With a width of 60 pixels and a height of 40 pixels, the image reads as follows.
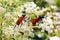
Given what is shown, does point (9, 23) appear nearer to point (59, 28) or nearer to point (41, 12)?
point (41, 12)

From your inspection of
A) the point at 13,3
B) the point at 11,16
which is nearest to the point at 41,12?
the point at 13,3

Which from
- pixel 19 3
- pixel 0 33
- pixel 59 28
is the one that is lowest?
pixel 59 28

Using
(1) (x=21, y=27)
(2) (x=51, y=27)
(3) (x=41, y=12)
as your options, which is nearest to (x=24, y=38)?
(1) (x=21, y=27)

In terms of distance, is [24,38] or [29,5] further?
[29,5]

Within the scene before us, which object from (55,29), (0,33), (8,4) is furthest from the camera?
(55,29)

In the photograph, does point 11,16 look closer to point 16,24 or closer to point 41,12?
point 16,24

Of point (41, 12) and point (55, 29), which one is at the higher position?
point (41, 12)

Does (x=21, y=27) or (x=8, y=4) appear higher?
(x=8, y=4)

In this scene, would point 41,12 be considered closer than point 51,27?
No

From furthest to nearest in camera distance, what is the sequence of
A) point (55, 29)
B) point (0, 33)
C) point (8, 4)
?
1. point (55, 29)
2. point (8, 4)
3. point (0, 33)
